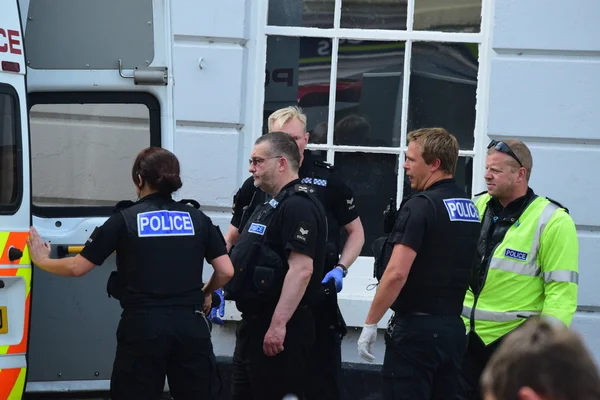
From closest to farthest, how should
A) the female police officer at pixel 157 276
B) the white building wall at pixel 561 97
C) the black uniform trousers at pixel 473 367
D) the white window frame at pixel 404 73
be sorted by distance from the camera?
the female police officer at pixel 157 276
the black uniform trousers at pixel 473 367
the white building wall at pixel 561 97
the white window frame at pixel 404 73

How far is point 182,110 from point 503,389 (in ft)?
17.1

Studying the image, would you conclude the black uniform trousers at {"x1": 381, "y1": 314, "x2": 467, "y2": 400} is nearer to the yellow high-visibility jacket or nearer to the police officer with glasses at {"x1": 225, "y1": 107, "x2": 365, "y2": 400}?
the yellow high-visibility jacket

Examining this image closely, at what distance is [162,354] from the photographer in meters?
4.23

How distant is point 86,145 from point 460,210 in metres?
1.97

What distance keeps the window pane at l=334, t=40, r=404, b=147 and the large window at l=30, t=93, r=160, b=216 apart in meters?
1.92

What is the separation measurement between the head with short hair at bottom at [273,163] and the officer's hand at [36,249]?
3.08ft

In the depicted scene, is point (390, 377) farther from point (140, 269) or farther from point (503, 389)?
point (503, 389)

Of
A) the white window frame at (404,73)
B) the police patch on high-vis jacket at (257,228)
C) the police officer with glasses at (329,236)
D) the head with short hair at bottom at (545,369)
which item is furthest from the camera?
the white window frame at (404,73)

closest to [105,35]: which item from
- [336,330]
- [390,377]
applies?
[336,330]

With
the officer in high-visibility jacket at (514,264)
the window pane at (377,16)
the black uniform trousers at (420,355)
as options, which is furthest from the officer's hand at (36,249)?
the window pane at (377,16)

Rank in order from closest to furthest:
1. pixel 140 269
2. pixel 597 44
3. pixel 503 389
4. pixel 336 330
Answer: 1. pixel 503 389
2. pixel 140 269
3. pixel 336 330
4. pixel 597 44

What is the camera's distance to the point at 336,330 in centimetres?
484

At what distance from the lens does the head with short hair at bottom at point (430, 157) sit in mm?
4320

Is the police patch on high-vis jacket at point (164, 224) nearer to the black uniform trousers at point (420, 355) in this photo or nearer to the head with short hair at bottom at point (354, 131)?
the black uniform trousers at point (420, 355)
